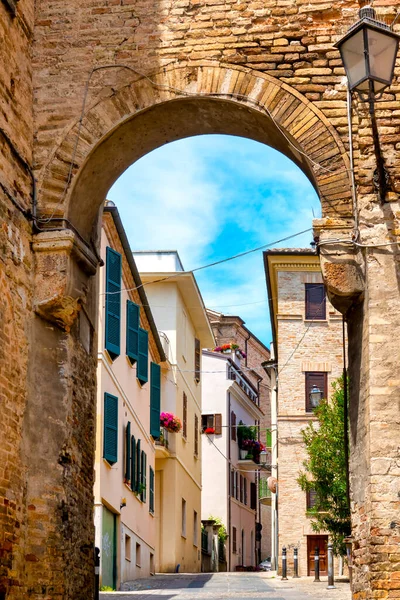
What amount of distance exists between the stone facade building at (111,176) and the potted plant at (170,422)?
17530 millimetres

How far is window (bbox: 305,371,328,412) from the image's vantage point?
3007 cm

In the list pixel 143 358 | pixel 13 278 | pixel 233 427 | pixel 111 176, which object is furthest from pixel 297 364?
pixel 13 278

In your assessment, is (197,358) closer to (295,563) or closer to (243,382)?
(295,563)

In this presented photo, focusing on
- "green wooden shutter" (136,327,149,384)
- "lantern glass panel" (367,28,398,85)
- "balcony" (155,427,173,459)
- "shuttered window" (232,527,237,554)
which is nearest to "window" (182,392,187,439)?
"balcony" (155,427,173,459)

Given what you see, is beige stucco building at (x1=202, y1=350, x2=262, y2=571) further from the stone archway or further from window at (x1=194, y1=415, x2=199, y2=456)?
the stone archway

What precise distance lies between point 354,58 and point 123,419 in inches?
520

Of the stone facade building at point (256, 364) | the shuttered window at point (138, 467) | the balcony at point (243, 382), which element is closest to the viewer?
the shuttered window at point (138, 467)

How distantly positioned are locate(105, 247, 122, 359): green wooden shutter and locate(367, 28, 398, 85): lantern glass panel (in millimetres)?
10463

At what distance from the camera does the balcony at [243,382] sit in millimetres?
43844

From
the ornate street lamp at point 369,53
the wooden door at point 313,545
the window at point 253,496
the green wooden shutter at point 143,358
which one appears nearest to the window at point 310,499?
the wooden door at point 313,545

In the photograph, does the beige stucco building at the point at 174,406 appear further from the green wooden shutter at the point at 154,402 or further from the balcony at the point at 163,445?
the green wooden shutter at the point at 154,402

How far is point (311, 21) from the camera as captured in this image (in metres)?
10.1

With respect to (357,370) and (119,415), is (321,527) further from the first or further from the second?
(357,370)

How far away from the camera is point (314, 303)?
30.9 meters
